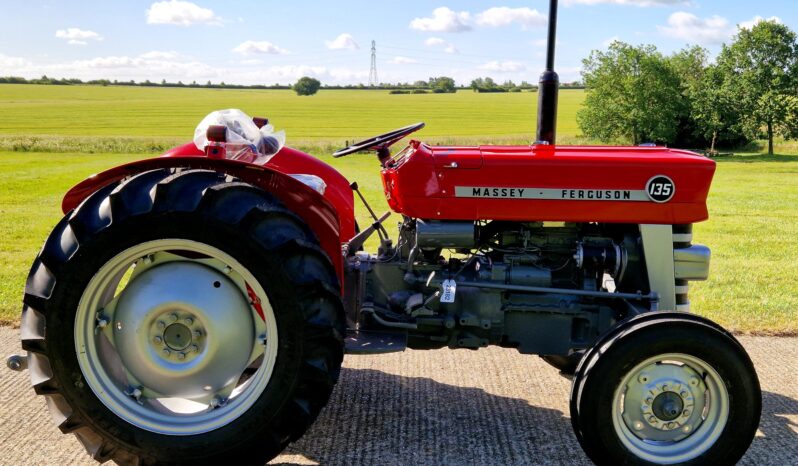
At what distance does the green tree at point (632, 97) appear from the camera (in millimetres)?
38000

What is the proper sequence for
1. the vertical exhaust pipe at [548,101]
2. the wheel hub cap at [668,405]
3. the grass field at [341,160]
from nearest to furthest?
the wheel hub cap at [668,405]
the vertical exhaust pipe at [548,101]
the grass field at [341,160]

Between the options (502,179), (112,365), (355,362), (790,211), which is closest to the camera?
(112,365)

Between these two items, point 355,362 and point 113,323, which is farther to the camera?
point 355,362

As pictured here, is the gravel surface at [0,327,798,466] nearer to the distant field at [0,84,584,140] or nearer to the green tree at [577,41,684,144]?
the distant field at [0,84,584,140]

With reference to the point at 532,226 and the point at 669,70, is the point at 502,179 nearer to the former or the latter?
the point at 532,226

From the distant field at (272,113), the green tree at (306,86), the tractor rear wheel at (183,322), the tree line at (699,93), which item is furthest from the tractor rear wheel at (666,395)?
the green tree at (306,86)

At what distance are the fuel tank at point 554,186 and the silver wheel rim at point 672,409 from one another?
0.75 meters

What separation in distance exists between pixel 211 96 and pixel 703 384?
→ 214 ft

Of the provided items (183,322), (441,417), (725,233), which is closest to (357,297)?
(441,417)

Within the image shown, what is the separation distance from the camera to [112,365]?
293cm

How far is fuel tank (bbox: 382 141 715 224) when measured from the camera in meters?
3.25

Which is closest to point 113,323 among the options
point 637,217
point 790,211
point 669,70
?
point 637,217

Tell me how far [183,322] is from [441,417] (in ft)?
4.60

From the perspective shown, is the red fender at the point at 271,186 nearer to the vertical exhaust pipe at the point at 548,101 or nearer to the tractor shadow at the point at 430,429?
the tractor shadow at the point at 430,429
